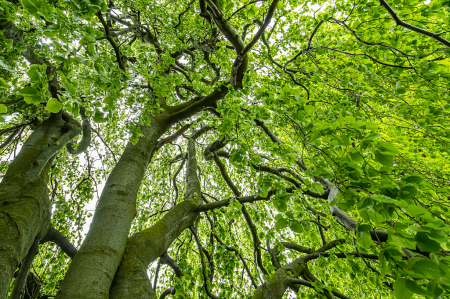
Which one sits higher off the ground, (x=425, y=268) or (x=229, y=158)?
(x=229, y=158)

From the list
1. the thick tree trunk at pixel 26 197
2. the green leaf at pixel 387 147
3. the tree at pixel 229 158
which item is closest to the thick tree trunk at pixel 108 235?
the tree at pixel 229 158

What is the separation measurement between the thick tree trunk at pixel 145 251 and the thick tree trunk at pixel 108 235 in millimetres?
119

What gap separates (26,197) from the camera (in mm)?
1971

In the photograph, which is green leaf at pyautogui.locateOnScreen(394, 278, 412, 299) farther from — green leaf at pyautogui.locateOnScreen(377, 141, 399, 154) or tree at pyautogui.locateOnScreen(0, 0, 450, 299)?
green leaf at pyautogui.locateOnScreen(377, 141, 399, 154)

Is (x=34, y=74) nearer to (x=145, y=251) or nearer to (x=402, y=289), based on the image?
(x=145, y=251)

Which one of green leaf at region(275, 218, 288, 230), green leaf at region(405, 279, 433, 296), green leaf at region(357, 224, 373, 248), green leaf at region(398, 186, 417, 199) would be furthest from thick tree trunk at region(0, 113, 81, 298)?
green leaf at region(398, 186, 417, 199)

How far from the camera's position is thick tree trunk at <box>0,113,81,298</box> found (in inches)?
61.8

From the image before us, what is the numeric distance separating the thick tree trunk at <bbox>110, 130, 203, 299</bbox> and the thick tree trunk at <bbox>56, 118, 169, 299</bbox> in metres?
0.12

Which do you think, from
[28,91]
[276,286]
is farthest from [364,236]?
[276,286]

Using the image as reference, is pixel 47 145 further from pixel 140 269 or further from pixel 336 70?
pixel 336 70

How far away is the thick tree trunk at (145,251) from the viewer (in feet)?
5.60

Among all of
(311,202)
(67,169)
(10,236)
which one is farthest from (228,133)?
(67,169)

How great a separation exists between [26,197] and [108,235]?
91 cm

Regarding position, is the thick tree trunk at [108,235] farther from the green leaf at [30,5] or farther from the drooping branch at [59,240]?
the green leaf at [30,5]
